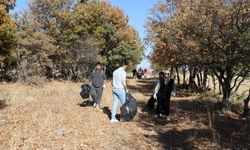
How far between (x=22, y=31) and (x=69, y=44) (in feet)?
15.5

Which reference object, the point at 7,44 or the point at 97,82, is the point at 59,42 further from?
the point at 97,82

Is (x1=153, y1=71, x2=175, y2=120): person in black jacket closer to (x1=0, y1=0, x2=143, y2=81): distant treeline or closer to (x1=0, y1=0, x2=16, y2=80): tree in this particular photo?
(x1=0, y1=0, x2=16, y2=80): tree

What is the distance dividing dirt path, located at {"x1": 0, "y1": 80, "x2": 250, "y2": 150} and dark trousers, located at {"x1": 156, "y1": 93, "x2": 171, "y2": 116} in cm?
50

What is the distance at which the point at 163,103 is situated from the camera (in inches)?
512

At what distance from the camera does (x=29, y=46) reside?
25.8 metres

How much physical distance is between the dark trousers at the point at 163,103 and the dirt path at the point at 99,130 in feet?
1.65

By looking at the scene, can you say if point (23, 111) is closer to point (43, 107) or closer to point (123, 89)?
point (43, 107)

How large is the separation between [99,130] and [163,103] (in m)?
3.86

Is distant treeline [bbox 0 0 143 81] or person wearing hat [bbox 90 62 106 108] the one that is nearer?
person wearing hat [bbox 90 62 106 108]

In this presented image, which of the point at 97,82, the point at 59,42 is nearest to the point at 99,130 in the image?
the point at 97,82

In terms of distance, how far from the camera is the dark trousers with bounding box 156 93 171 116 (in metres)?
12.9

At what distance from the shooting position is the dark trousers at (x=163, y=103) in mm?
12898

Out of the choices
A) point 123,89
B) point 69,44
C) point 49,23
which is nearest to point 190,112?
point 123,89

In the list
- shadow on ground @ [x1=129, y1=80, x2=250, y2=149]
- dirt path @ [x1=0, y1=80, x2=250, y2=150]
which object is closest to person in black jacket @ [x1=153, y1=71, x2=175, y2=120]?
shadow on ground @ [x1=129, y1=80, x2=250, y2=149]
